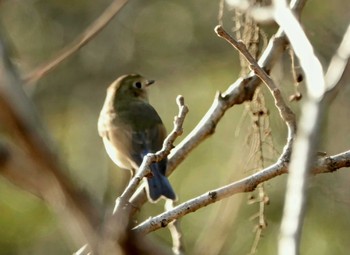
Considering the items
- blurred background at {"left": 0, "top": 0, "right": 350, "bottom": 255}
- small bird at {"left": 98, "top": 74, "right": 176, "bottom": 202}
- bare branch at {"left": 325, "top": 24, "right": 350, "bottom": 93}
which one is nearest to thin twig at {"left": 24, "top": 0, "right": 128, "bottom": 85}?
bare branch at {"left": 325, "top": 24, "right": 350, "bottom": 93}

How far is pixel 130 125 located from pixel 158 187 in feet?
3.58

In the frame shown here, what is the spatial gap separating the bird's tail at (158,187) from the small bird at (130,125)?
30 cm

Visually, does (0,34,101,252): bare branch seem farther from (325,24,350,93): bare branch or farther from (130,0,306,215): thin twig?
A: (130,0,306,215): thin twig

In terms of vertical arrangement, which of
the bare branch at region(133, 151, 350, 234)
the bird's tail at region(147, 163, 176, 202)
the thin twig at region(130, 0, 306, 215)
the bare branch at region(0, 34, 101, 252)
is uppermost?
the bare branch at region(0, 34, 101, 252)

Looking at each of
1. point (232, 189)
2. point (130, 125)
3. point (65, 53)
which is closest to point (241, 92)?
point (232, 189)

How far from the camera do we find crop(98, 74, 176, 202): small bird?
14.9ft

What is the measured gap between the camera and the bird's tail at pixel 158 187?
12.0ft

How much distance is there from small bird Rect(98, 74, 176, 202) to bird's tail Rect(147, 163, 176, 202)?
0.99 feet

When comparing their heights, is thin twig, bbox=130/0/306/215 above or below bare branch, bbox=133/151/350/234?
above

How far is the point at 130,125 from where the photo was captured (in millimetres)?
4863

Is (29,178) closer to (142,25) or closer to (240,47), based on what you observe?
(240,47)

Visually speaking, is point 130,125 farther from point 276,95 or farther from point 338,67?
point 338,67

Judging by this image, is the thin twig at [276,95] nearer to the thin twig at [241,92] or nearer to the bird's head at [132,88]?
the thin twig at [241,92]

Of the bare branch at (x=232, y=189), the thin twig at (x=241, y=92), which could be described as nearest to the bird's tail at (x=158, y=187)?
the thin twig at (x=241, y=92)
